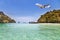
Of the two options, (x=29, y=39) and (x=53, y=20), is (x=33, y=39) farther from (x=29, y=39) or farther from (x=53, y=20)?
(x=53, y=20)

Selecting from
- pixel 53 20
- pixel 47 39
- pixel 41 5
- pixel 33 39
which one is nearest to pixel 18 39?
pixel 33 39

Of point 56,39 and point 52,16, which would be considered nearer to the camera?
point 56,39

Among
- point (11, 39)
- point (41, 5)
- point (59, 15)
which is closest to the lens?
point (11, 39)

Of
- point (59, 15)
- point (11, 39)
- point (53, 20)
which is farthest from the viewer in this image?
point (59, 15)

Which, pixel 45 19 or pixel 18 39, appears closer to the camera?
pixel 18 39

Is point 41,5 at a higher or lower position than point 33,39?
higher

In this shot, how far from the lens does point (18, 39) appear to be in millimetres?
6176

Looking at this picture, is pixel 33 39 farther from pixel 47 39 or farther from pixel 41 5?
pixel 41 5

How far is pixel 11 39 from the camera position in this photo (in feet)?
20.2

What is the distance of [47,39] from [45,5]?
764 cm

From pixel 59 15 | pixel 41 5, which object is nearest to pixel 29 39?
pixel 41 5

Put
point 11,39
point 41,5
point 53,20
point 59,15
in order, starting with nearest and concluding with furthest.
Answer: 1. point 11,39
2. point 41,5
3. point 53,20
4. point 59,15

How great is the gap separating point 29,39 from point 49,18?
51.5 ft

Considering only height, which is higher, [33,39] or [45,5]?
[45,5]
